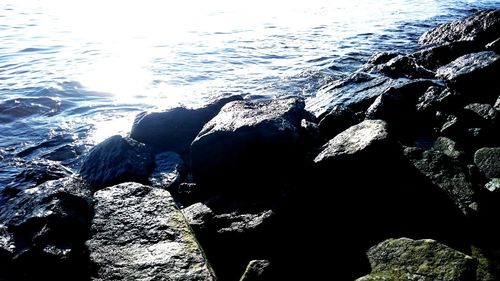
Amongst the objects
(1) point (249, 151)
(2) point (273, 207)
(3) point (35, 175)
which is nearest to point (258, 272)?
(2) point (273, 207)

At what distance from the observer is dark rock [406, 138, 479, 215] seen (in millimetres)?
5281

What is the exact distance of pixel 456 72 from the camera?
11.2 metres

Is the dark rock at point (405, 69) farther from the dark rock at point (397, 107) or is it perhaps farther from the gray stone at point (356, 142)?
the gray stone at point (356, 142)

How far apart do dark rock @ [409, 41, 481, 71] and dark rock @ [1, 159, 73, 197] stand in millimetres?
11833

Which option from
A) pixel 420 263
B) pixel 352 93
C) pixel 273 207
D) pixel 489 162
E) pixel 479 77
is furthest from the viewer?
pixel 352 93

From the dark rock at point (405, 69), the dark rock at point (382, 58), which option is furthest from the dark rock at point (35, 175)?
the dark rock at point (382, 58)

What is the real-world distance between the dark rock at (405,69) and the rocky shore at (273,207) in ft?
15.2

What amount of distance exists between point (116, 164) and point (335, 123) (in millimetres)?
4337

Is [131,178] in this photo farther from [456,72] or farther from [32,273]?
[456,72]

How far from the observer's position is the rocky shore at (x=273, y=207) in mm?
4445

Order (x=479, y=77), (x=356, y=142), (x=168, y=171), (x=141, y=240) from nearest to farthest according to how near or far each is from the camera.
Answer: (x=141, y=240) → (x=356, y=142) → (x=168, y=171) → (x=479, y=77)

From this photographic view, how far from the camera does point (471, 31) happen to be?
17750 millimetres

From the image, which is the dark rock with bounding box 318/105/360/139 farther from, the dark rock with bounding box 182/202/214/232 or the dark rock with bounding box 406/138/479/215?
the dark rock with bounding box 182/202/214/232

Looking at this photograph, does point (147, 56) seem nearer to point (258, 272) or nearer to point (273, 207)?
point (273, 207)
